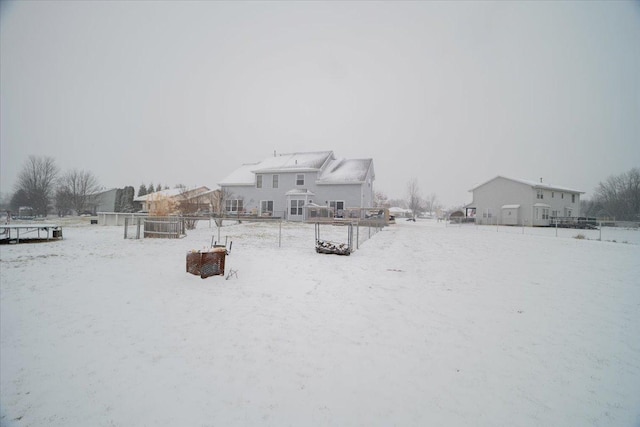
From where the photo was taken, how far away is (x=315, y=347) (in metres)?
5.19

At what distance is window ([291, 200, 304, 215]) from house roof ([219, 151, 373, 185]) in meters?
3.41

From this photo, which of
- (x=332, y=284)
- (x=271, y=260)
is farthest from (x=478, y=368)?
(x=271, y=260)

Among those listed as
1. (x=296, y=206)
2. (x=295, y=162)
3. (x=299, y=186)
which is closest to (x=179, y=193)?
(x=295, y=162)

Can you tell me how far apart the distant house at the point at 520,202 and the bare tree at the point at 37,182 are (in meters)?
59.8

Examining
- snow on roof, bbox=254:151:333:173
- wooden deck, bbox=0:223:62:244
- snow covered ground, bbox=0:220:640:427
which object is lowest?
snow covered ground, bbox=0:220:640:427

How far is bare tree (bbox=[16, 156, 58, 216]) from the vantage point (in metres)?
34.9

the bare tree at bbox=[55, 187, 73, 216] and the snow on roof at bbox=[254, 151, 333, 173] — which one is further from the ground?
the snow on roof at bbox=[254, 151, 333, 173]

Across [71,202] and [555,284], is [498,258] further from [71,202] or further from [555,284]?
[71,202]

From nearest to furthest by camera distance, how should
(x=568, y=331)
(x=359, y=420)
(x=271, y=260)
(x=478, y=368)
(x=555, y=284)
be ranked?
(x=359, y=420)
(x=478, y=368)
(x=568, y=331)
(x=555, y=284)
(x=271, y=260)

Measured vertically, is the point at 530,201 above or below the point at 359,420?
above

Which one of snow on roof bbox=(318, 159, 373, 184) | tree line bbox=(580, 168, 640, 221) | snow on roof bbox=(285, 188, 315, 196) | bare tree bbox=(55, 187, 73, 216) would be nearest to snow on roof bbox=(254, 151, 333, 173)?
snow on roof bbox=(318, 159, 373, 184)

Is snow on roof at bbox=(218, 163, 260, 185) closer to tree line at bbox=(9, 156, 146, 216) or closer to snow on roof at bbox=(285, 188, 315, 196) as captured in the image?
snow on roof at bbox=(285, 188, 315, 196)

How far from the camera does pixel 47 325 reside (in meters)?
6.04

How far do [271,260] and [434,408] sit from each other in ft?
26.4
